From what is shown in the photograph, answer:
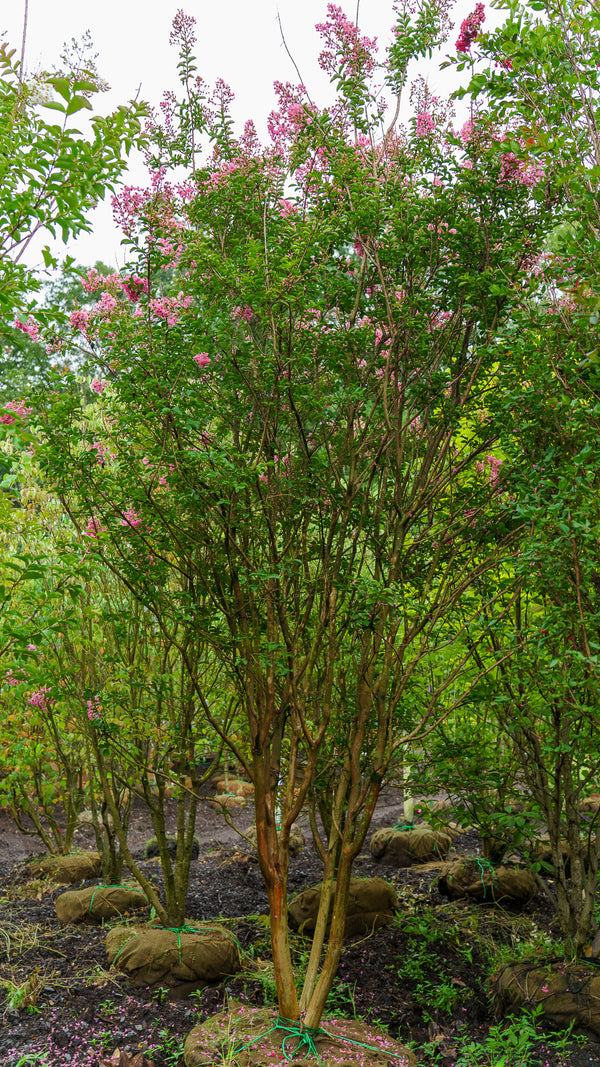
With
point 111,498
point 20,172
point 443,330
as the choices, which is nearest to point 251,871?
point 111,498

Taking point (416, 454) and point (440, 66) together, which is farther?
point (416, 454)

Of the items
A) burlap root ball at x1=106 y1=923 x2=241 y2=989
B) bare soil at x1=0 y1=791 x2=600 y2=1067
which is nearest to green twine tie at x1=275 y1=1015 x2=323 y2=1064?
bare soil at x1=0 y1=791 x2=600 y2=1067

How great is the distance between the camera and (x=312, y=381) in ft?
11.5

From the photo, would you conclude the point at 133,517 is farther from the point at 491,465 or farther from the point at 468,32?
the point at 468,32

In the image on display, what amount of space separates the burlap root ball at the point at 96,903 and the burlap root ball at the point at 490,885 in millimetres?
2215

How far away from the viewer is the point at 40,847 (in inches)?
337

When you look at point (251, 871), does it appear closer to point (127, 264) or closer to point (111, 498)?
point (111, 498)

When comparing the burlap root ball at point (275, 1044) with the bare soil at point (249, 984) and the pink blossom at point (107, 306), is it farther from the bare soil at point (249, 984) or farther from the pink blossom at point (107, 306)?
the pink blossom at point (107, 306)

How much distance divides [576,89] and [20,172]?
2.06 metres

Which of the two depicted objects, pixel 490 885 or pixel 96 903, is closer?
pixel 96 903

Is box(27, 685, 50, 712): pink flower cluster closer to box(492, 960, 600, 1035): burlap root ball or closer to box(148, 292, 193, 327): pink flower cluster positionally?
box(148, 292, 193, 327): pink flower cluster

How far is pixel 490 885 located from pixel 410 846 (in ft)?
4.01

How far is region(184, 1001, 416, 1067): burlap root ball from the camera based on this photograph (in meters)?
3.17

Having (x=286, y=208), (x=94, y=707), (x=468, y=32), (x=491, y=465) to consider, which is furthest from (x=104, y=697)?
(x=468, y=32)
